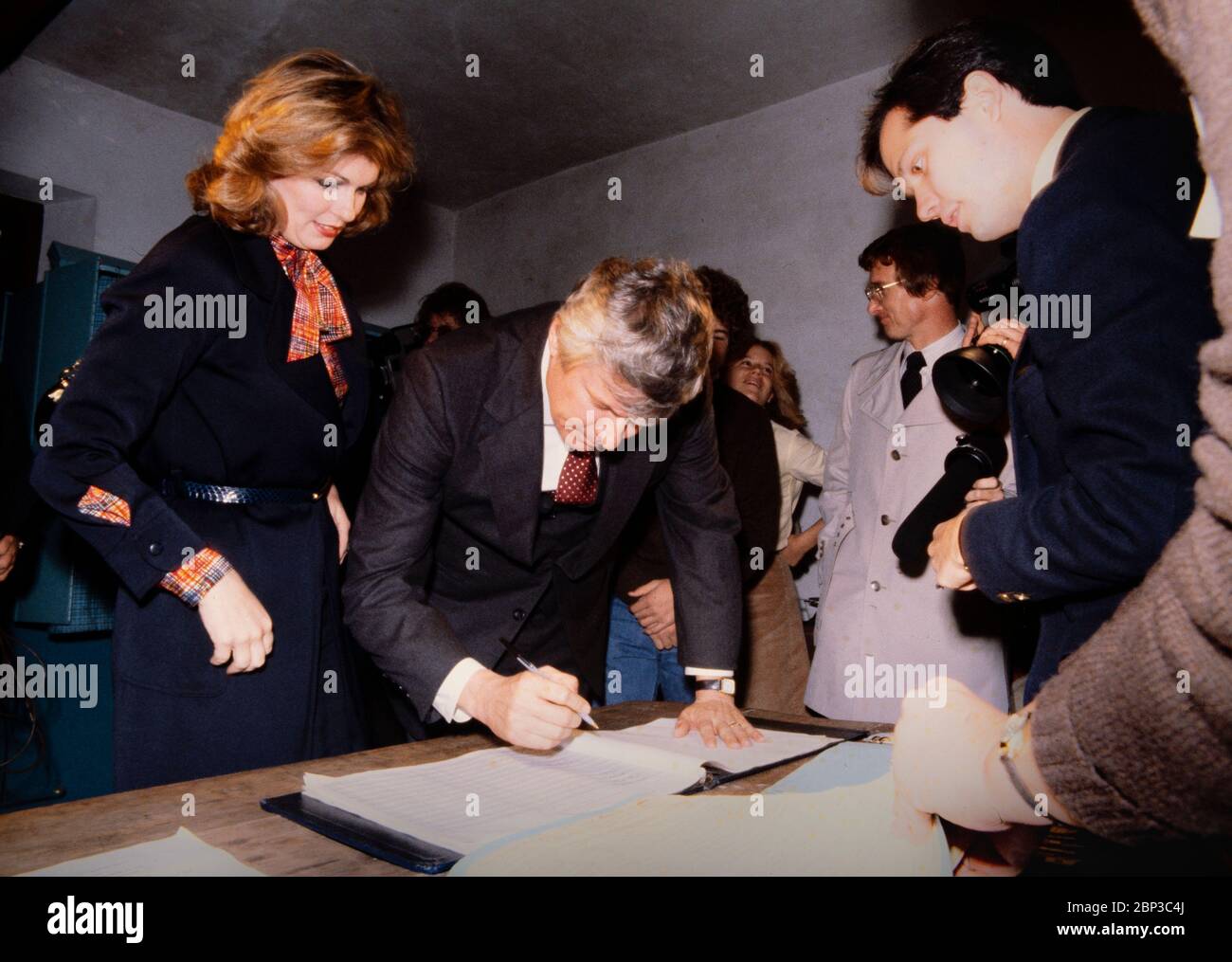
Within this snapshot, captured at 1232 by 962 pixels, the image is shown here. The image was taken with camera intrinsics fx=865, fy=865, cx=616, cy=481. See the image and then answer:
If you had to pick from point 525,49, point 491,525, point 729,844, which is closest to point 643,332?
point 491,525

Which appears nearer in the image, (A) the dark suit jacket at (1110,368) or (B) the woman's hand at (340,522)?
(A) the dark suit jacket at (1110,368)

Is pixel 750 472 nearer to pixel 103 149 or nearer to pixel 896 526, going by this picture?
pixel 896 526

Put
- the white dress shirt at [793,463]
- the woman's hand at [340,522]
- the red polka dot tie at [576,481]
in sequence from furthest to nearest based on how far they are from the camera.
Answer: the white dress shirt at [793,463]
the woman's hand at [340,522]
the red polka dot tie at [576,481]

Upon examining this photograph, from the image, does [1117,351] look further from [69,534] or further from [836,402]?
[69,534]

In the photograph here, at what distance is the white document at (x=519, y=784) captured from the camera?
3.09 feet

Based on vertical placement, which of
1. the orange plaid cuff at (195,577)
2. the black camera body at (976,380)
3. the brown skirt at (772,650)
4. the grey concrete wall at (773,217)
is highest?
the grey concrete wall at (773,217)

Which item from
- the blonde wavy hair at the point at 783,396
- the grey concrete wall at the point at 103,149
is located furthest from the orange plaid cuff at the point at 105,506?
the grey concrete wall at the point at 103,149

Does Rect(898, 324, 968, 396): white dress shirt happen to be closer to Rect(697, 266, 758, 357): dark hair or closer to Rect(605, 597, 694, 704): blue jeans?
Rect(697, 266, 758, 357): dark hair

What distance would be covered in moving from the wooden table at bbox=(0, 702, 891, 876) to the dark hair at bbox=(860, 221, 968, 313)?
1663 mm

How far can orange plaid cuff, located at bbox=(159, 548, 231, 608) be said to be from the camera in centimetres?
128

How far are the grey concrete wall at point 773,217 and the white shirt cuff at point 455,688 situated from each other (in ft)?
8.79

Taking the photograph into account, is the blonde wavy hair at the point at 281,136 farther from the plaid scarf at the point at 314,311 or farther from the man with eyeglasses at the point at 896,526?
the man with eyeglasses at the point at 896,526
